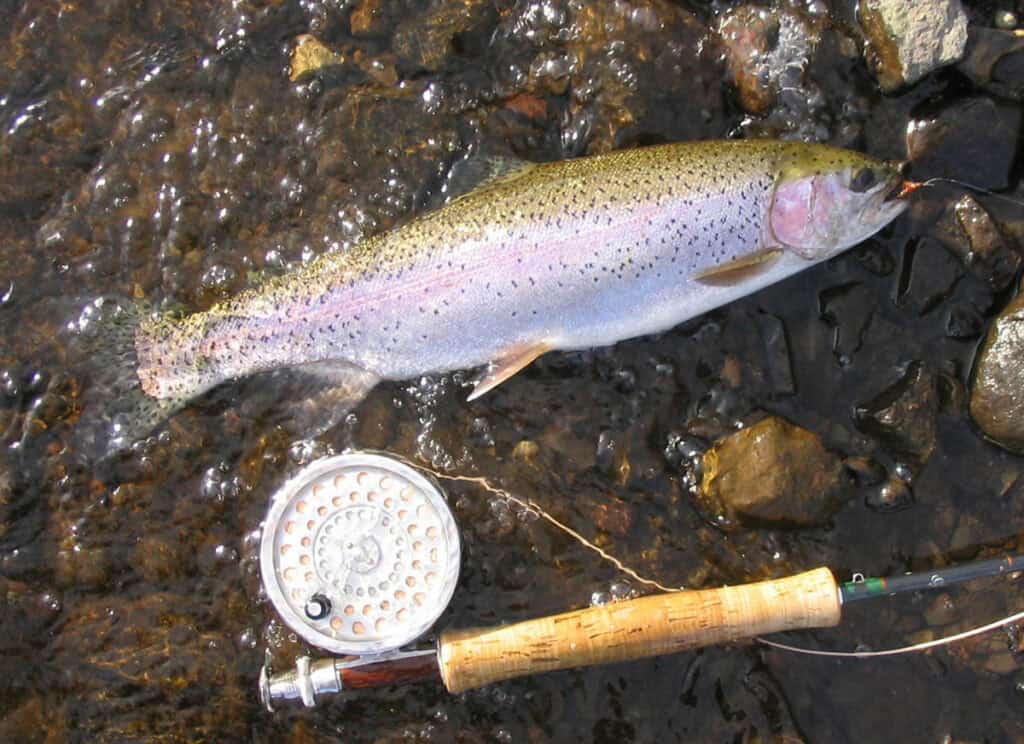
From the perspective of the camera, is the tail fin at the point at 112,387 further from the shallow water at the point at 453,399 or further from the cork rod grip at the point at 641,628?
the cork rod grip at the point at 641,628

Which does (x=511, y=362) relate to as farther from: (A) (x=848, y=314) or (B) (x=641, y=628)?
(A) (x=848, y=314)

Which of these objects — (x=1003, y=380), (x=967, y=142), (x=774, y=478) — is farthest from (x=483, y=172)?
(x=1003, y=380)

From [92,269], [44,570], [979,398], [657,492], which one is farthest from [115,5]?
[979,398]

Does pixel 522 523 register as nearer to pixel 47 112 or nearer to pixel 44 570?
pixel 44 570

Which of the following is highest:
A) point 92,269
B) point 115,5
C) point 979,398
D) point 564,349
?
point 115,5

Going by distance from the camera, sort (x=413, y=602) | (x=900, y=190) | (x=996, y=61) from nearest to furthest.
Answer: (x=413, y=602) → (x=900, y=190) → (x=996, y=61)

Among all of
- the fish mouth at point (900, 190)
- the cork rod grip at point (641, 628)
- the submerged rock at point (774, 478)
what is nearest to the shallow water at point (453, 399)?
the submerged rock at point (774, 478)
